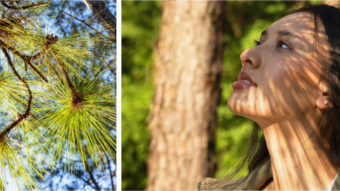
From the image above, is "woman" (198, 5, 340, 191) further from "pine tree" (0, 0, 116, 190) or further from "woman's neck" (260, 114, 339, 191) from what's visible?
"pine tree" (0, 0, 116, 190)

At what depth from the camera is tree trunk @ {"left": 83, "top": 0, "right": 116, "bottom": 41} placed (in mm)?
1178

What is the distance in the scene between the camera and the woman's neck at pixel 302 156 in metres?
0.67

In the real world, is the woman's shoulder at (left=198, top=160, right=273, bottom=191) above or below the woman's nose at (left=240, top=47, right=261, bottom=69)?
below

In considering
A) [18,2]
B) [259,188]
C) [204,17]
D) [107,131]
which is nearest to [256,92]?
[259,188]

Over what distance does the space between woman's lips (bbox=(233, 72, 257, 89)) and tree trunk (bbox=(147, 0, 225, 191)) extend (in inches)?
37.4

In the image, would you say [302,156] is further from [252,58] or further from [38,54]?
[38,54]

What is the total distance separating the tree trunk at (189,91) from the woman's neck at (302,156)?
3.25 feet

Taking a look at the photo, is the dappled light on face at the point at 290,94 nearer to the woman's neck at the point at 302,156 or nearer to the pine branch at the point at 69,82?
the woman's neck at the point at 302,156

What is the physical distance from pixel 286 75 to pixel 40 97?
88 centimetres

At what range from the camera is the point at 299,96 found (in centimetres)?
65

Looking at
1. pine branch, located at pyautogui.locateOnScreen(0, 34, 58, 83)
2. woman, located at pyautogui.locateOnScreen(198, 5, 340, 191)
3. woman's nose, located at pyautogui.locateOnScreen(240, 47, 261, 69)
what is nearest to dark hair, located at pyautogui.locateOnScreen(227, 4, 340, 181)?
woman, located at pyautogui.locateOnScreen(198, 5, 340, 191)

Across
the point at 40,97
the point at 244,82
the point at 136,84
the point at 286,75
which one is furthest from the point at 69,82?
the point at 136,84

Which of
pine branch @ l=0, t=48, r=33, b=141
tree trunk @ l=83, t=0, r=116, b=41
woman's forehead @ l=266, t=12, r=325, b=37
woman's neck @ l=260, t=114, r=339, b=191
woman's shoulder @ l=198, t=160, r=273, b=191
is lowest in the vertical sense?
woman's shoulder @ l=198, t=160, r=273, b=191

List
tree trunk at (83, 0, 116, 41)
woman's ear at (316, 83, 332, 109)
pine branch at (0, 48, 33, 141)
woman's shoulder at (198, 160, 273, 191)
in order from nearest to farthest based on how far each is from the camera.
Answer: woman's ear at (316, 83, 332, 109), woman's shoulder at (198, 160, 273, 191), pine branch at (0, 48, 33, 141), tree trunk at (83, 0, 116, 41)
